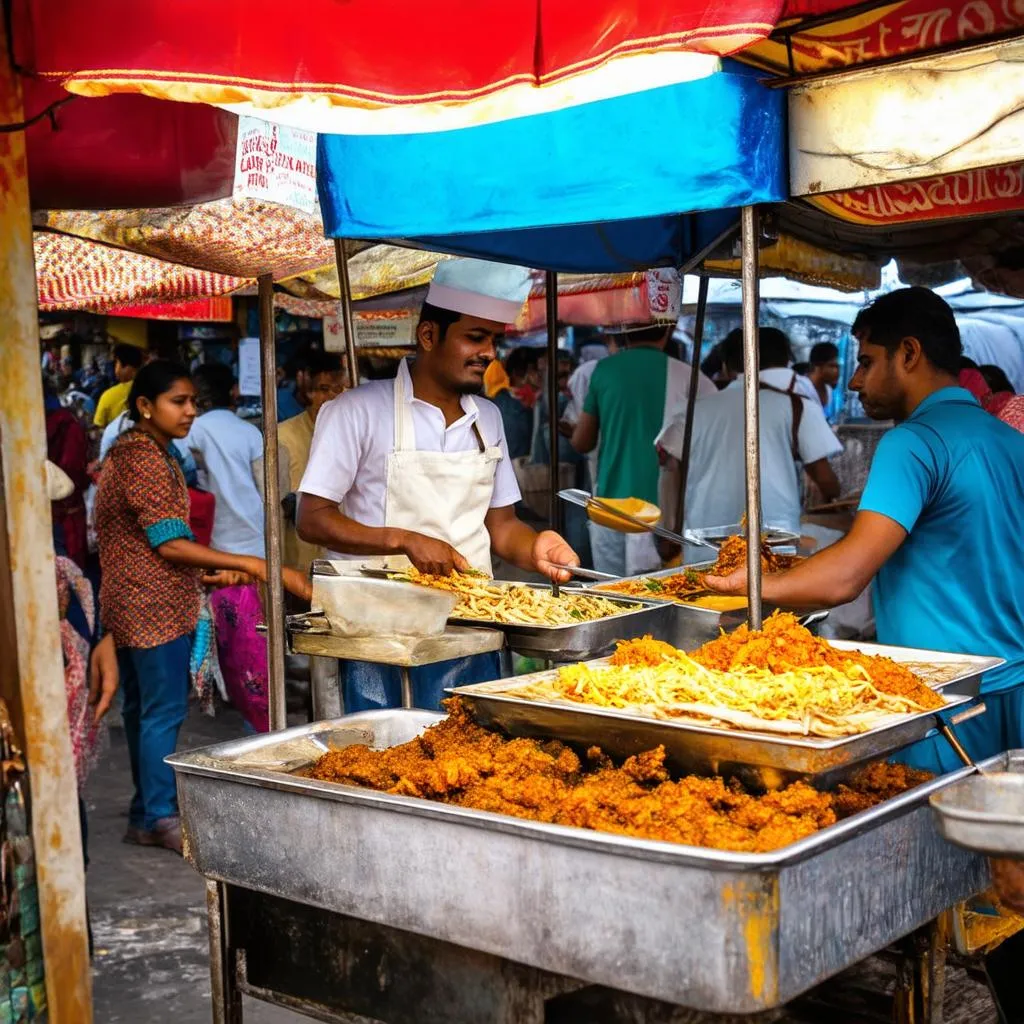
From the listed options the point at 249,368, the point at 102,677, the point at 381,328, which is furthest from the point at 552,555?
the point at 249,368

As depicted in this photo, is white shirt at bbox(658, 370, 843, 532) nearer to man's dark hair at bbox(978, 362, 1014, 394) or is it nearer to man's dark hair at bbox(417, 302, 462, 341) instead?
man's dark hair at bbox(978, 362, 1014, 394)

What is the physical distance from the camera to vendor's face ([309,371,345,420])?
7.12 m

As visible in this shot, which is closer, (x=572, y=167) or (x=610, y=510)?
(x=572, y=167)

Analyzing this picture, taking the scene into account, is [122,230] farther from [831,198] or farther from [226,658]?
[226,658]

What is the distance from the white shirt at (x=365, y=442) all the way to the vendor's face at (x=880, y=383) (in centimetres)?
139

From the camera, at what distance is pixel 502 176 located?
3.32 m

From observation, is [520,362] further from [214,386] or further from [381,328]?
[214,386]

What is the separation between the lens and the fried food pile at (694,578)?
4.38 meters

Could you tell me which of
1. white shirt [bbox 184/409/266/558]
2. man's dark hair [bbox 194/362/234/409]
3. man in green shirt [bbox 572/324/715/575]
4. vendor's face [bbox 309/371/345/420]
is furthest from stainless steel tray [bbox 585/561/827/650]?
man's dark hair [bbox 194/362/234/409]

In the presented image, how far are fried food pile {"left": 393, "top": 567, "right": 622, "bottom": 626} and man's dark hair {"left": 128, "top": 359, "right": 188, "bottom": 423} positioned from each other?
6.92ft

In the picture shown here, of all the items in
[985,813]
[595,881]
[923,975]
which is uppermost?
[985,813]

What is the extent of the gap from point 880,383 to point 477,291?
4.57 ft

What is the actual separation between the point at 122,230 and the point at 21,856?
1.92m

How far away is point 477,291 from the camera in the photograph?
4176mm
